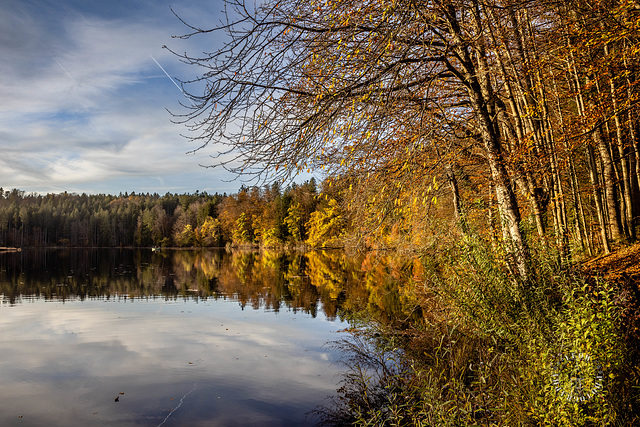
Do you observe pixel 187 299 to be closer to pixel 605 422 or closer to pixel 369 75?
pixel 369 75

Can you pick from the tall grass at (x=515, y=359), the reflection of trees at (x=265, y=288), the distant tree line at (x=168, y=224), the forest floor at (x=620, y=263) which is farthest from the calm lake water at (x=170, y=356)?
the distant tree line at (x=168, y=224)

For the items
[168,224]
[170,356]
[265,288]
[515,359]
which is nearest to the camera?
[515,359]

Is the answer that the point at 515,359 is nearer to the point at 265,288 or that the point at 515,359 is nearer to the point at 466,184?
the point at 466,184

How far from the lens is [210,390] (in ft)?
24.0

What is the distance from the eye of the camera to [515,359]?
4.12 metres

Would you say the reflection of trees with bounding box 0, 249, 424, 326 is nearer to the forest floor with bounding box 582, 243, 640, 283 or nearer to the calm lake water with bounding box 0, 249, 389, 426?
Result: the calm lake water with bounding box 0, 249, 389, 426

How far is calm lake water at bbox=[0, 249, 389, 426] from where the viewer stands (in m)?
6.54

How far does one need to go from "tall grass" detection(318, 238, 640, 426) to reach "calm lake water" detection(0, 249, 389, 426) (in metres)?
1.36

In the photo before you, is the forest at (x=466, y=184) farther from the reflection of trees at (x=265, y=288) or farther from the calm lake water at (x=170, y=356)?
the reflection of trees at (x=265, y=288)

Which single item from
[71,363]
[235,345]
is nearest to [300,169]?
[235,345]

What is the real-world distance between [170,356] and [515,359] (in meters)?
7.80

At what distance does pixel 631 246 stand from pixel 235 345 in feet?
29.1

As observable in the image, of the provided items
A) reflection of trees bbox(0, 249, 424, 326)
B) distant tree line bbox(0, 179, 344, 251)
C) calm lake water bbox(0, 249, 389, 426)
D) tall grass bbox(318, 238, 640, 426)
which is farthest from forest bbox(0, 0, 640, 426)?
distant tree line bbox(0, 179, 344, 251)

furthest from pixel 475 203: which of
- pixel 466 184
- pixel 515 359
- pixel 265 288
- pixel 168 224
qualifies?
pixel 168 224
